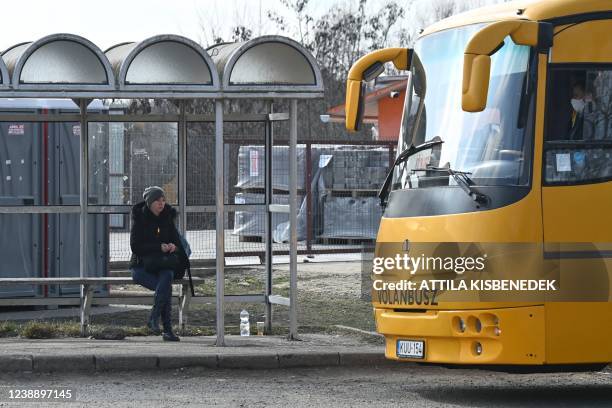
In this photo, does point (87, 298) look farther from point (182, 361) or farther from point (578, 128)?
point (578, 128)

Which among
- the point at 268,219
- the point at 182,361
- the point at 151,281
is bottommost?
the point at 182,361

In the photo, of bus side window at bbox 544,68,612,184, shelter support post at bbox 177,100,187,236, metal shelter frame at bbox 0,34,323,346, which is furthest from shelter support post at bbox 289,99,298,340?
bus side window at bbox 544,68,612,184

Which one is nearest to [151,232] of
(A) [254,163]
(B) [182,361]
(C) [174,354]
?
(C) [174,354]

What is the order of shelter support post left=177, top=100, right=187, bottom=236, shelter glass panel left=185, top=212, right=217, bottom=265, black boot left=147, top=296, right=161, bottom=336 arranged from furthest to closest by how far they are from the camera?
shelter glass panel left=185, top=212, right=217, bottom=265, shelter support post left=177, top=100, right=187, bottom=236, black boot left=147, top=296, right=161, bottom=336

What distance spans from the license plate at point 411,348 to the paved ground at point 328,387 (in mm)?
363

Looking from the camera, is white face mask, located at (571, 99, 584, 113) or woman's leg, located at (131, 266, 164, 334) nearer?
white face mask, located at (571, 99, 584, 113)

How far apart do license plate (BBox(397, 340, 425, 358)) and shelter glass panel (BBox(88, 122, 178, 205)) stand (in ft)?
17.5

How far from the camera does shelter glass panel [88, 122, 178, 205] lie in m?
15.7

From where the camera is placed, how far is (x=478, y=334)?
10438mm

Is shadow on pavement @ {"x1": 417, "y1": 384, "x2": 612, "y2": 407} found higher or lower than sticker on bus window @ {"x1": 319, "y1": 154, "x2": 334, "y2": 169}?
lower

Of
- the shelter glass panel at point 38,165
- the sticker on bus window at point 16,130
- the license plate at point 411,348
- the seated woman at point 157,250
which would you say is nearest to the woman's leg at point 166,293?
the seated woman at point 157,250

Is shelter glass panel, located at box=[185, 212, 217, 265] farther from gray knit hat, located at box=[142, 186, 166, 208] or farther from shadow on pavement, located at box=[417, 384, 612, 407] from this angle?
shadow on pavement, located at box=[417, 384, 612, 407]

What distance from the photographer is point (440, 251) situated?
10.7 meters

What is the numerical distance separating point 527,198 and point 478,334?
3.57ft
